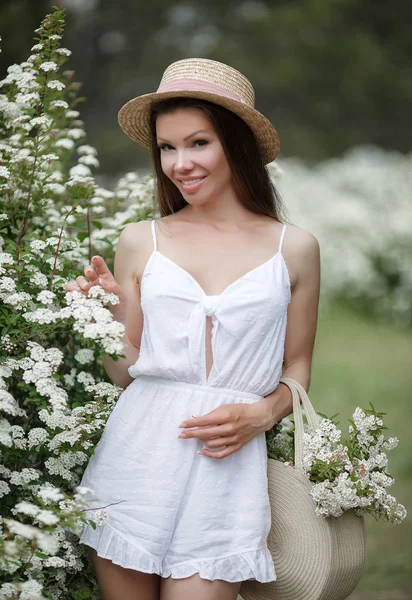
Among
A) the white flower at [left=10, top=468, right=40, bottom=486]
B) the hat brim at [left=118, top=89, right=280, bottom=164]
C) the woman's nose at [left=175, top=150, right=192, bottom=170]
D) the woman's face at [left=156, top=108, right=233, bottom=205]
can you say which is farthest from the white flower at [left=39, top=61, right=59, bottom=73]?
the white flower at [left=10, top=468, right=40, bottom=486]

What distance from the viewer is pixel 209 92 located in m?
2.30

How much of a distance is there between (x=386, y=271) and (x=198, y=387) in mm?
5883

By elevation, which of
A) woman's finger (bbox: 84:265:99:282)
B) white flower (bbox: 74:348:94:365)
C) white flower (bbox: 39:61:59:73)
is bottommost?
white flower (bbox: 74:348:94:365)

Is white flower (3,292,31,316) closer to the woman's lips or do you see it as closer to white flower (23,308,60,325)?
white flower (23,308,60,325)

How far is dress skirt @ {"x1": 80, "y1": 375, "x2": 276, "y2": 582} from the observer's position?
2145 millimetres

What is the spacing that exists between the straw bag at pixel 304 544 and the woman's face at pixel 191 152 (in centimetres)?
72

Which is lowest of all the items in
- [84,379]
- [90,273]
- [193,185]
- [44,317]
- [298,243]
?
[84,379]

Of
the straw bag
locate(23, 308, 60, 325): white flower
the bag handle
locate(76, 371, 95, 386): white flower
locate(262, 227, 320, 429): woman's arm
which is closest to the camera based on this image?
locate(23, 308, 60, 325): white flower

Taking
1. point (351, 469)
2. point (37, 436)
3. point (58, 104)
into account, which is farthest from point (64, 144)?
point (351, 469)

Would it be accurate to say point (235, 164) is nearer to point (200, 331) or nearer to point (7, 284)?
point (200, 331)

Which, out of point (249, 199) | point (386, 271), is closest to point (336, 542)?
point (249, 199)

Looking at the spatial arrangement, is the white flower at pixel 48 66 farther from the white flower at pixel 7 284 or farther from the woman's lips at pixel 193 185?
the white flower at pixel 7 284

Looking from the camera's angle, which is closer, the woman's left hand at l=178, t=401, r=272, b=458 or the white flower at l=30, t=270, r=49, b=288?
the woman's left hand at l=178, t=401, r=272, b=458

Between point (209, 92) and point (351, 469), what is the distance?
1.11 meters
